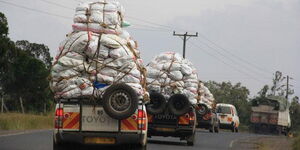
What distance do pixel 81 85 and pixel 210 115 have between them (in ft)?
89.0

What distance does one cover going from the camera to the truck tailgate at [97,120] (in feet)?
49.3

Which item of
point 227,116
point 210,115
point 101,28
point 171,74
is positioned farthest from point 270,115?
point 101,28

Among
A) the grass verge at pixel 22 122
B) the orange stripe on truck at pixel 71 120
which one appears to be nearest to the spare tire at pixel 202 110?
the grass verge at pixel 22 122

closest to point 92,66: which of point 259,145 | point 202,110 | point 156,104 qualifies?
point 156,104

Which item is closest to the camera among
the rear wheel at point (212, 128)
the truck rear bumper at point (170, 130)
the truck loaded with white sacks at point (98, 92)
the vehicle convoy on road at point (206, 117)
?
the truck loaded with white sacks at point (98, 92)

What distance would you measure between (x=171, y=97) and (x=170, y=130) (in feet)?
4.17

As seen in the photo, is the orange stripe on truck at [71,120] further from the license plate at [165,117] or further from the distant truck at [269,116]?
the distant truck at [269,116]

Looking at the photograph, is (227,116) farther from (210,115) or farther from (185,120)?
(185,120)

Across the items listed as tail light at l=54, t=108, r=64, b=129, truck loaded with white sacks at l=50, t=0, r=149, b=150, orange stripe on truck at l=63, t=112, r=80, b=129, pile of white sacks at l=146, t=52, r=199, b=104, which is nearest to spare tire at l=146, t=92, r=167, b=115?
pile of white sacks at l=146, t=52, r=199, b=104

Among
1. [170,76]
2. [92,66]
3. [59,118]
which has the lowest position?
[59,118]

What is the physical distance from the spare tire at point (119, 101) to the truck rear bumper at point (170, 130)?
9.90 meters

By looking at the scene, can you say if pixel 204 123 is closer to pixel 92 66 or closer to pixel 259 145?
pixel 259 145

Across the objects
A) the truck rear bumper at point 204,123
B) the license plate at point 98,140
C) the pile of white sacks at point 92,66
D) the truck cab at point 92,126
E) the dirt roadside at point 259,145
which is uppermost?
the pile of white sacks at point 92,66

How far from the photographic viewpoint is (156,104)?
24219 millimetres
